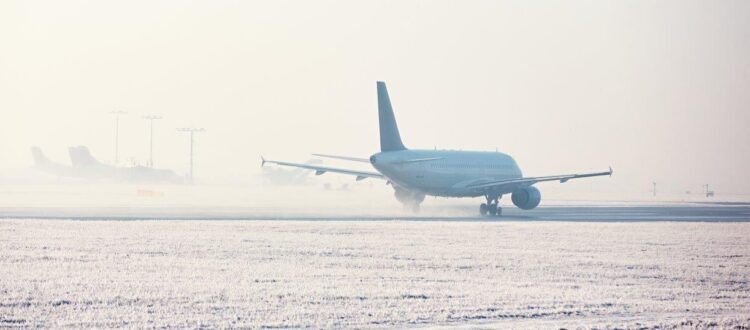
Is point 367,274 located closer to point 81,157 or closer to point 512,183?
point 512,183

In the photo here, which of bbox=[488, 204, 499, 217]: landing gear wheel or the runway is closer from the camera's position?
the runway

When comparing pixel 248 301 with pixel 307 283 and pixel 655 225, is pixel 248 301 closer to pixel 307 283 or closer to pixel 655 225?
pixel 307 283

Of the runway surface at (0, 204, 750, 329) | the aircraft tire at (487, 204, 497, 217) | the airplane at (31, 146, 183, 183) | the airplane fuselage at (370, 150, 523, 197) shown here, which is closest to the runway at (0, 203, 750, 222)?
the aircraft tire at (487, 204, 497, 217)

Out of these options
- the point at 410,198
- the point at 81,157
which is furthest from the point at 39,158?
the point at 410,198

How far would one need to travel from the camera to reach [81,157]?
162 metres

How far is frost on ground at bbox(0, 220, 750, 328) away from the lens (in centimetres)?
1986

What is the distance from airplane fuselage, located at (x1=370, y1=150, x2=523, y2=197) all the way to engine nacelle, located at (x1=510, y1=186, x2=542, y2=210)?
233 cm

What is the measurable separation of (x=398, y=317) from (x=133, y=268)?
10.4m

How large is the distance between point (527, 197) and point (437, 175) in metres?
5.26

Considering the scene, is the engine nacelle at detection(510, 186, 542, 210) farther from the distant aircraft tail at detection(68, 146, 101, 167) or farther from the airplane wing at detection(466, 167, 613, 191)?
the distant aircraft tail at detection(68, 146, 101, 167)

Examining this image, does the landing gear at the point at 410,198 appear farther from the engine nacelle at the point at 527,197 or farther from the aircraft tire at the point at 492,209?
the engine nacelle at the point at 527,197

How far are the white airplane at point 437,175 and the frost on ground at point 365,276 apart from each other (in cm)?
1757

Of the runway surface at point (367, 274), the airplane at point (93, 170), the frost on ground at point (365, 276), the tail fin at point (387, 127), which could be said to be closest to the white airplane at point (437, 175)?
the tail fin at point (387, 127)

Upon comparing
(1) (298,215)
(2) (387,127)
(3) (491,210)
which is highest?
(2) (387,127)
